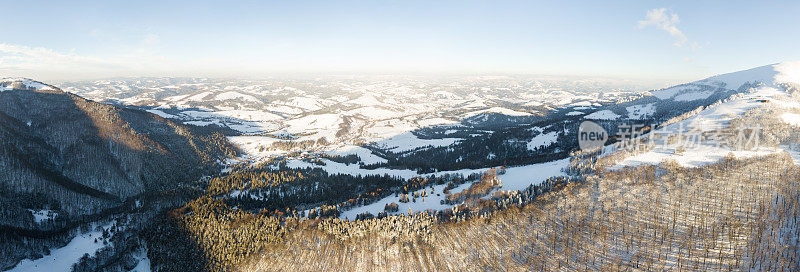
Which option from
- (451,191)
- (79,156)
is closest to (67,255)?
(451,191)

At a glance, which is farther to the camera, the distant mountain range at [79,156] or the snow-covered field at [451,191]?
the distant mountain range at [79,156]

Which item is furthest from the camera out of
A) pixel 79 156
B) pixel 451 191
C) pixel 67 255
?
pixel 79 156

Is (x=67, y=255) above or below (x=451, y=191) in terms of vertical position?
below

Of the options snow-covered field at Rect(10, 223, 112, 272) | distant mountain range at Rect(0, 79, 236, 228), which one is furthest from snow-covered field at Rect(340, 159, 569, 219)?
distant mountain range at Rect(0, 79, 236, 228)

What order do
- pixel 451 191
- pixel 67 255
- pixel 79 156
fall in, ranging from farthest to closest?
pixel 79 156 < pixel 451 191 < pixel 67 255

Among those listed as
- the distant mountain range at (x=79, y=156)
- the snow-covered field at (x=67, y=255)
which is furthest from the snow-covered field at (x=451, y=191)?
the distant mountain range at (x=79, y=156)

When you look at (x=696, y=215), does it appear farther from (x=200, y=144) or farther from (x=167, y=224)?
→ (x=200, y=144)

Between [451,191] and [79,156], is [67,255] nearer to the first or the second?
[451,191]

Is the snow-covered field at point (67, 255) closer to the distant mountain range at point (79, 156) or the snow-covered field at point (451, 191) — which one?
the distant mountain range at point (79, 156)

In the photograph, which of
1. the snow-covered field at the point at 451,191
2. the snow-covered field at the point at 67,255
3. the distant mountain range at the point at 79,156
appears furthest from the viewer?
the distant mountain range at the point at 79,156

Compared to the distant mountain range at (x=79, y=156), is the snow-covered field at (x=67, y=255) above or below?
below

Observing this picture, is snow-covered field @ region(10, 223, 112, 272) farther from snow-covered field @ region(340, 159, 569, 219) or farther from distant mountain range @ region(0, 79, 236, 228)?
snow-covered field @ region(340, 159, 569, 219)
